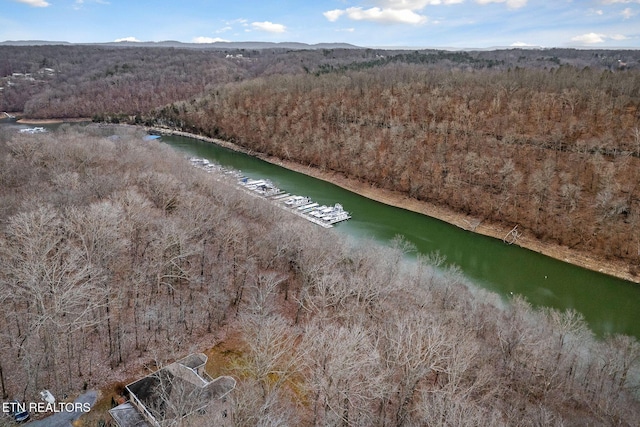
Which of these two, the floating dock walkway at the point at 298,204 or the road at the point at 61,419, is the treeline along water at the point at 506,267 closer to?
the floating dock walkway at the point at 298,204

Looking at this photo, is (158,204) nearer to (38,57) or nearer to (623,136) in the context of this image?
(623,136)

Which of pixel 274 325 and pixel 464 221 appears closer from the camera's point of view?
pixel 274 325

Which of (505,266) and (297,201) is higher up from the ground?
(297,201)

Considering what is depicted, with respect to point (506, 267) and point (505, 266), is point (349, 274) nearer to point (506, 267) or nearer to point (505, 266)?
point (506, 267)

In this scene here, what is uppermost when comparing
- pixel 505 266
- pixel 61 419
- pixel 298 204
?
pixel 61 419

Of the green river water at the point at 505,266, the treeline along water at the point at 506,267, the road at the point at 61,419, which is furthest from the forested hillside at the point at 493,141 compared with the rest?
the road at the point at 61,419

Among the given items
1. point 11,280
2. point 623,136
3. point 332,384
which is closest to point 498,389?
point 332,384

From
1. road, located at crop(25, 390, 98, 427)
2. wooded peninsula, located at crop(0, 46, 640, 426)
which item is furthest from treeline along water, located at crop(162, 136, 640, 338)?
Answer: road, located at crop(25, 390, 98, 427)

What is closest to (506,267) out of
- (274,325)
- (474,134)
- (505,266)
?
(505,266)
